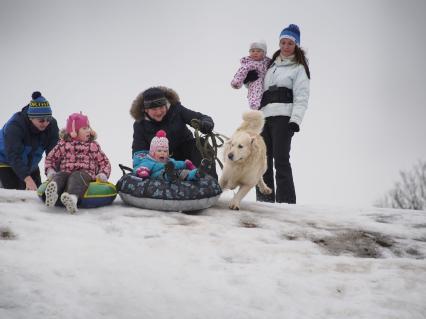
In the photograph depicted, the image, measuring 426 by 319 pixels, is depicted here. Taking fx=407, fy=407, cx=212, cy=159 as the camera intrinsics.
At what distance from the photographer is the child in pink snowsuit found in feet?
19.3

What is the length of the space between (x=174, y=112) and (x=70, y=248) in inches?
107

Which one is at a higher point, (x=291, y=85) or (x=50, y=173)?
(x=291, y=85)

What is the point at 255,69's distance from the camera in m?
5.99

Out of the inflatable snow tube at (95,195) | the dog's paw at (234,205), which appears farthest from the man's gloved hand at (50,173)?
the dog's paw at (234,205)

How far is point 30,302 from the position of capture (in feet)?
7.14

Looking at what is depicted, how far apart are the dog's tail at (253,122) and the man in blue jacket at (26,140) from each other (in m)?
2.51

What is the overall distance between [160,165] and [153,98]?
33.3 inches

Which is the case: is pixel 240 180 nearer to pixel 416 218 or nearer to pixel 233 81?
pixel 233 81

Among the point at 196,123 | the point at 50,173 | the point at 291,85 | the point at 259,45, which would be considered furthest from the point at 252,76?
the point at 50,173

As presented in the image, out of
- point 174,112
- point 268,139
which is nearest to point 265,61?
point 268,139

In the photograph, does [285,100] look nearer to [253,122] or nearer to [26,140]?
[253,122]

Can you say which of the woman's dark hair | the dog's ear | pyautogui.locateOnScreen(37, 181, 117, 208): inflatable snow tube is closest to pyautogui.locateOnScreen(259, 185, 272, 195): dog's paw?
the dog's ear

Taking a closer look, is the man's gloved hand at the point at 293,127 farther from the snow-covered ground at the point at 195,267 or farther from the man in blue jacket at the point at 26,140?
the man in blue jacket at the point at 26,140

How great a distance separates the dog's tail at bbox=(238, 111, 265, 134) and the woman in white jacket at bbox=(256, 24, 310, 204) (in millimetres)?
276
